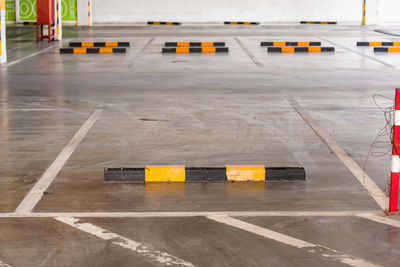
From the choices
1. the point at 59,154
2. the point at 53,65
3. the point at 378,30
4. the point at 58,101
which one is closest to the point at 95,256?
the point at 59,154

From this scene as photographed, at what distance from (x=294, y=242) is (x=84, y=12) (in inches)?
1162

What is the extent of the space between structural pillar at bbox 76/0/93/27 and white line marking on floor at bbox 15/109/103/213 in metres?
24.3

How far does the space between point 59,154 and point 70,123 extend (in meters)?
1.83

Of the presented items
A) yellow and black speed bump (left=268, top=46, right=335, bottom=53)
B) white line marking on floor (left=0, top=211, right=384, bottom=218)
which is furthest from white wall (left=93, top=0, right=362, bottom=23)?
white line marking on floor (left=0, top=211, right=384, bottom=218)

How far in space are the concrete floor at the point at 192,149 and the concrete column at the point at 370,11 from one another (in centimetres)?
1696

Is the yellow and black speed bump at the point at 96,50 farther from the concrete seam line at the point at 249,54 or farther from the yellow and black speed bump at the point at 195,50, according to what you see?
the concrete seam line at the point at 249,54

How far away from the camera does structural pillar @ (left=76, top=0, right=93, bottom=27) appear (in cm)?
3338

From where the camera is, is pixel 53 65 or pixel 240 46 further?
pixel 240 46

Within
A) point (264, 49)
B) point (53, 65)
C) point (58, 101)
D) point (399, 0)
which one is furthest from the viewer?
point (399, 0)

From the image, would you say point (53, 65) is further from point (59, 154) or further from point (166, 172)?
point (166, 172)

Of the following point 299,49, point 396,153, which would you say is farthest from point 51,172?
point 299,49

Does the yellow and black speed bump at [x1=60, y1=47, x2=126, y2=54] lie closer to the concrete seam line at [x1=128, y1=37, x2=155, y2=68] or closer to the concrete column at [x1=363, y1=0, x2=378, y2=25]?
the concrete seam line at [x1=128, y1=37, x2=155, y2=68]

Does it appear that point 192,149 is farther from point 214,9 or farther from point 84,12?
point 84,12

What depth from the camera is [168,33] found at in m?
28.2
